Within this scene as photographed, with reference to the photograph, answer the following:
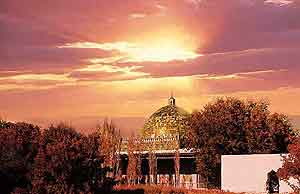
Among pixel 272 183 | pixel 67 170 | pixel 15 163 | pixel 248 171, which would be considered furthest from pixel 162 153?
pixel 67 170

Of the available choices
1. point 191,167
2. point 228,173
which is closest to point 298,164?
point 228,173

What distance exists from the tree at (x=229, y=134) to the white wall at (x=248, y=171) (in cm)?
588

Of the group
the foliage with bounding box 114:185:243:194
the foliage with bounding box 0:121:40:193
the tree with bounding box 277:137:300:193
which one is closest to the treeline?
the foliage with bounding box 0:121:40:193

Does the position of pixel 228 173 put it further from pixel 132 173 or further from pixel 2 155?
pixel 2 155

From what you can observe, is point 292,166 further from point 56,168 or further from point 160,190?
point 56,168

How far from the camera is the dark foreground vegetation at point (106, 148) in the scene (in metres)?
40.2

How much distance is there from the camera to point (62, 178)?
39750 mm

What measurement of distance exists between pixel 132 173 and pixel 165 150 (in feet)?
19.8

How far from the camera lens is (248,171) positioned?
55000 mm

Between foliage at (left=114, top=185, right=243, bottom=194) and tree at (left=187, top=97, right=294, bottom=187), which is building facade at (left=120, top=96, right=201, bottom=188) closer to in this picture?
tree at (left=187, top=97, right=294, bottom=187)

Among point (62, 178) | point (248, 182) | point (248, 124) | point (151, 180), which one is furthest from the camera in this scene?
point (151, 180)

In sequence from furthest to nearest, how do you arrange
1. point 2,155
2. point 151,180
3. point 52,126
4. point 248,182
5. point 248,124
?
point 151,180 → point 248,124 → point 248,182 → point 52,126 → point 2,155

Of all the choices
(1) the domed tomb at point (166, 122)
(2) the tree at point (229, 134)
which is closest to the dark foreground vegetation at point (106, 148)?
(2) the tree at point (229, 134)

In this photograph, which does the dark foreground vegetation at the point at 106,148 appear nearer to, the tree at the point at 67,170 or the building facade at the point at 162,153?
the tree at the point at 67,170
